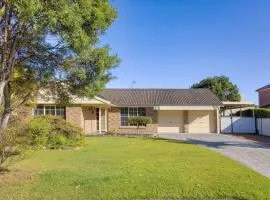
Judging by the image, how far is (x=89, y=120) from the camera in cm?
3547

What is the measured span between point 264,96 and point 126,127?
84.4 feet

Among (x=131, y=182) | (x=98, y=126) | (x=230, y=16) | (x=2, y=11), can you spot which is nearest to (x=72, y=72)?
(x=2, y=11)

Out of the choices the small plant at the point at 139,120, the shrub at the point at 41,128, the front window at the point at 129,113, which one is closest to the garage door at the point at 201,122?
the small plant at the point at 139,120

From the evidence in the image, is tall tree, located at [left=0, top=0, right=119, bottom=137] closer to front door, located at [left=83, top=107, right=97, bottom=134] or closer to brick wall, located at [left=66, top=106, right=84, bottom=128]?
brick wall, located at [left=66, top=106, right=84, bottom=128]

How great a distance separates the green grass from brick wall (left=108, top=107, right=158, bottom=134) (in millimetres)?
21353

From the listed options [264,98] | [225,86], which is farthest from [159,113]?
[225,86]

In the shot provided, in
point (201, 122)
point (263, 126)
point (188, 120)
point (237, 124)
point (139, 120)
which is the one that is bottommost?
point (263, 126)

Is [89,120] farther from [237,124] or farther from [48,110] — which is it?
[237,124]

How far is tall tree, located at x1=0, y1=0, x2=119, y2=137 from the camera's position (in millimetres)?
8633

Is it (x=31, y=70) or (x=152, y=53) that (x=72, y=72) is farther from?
(x=152, y=53)

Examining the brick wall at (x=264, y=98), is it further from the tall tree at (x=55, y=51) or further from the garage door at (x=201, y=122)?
the tall tree at (x=55, y=51)

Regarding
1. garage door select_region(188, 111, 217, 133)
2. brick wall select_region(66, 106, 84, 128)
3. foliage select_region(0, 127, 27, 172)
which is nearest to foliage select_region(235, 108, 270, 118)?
garage door select_region(188, 111, 217, 133)

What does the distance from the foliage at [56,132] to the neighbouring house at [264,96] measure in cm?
3579

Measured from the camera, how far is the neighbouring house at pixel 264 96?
48.8m
